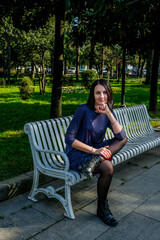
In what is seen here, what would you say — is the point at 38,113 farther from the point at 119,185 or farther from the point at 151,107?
the point at 119,185

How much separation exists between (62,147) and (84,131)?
3.11 ft

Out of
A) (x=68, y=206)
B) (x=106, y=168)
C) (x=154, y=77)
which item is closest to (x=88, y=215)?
(x=68, y=206)

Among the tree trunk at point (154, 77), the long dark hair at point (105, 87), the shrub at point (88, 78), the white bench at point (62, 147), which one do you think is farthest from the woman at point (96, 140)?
the shrub at point (88, 78)

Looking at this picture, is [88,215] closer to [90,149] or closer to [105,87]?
[90,149]

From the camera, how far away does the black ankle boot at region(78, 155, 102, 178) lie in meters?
3.13

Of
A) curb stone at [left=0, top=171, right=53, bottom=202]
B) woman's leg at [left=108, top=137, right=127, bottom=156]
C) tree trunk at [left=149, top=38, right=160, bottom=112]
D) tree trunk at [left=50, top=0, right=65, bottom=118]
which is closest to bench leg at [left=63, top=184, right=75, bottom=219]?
woman's leg at [left=108, top=137, right=127, bottom=156]

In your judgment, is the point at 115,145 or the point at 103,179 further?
the point at 115,145

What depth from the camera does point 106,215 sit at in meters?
3.15

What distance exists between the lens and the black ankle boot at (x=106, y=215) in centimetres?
310

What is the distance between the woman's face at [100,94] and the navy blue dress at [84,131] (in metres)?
0.16

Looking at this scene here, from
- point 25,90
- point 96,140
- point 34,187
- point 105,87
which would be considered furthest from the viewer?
point 25,90

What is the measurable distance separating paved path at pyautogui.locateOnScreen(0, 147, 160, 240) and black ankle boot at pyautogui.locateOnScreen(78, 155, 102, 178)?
22.9 inches

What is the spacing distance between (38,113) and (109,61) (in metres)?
32.8

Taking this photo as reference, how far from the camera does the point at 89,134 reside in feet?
11.4
